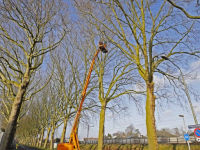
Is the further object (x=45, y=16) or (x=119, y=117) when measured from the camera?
(x=119, y=117)

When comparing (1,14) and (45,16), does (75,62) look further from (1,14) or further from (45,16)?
(1,14)

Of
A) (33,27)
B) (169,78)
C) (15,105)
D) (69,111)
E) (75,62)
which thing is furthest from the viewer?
(69,111)

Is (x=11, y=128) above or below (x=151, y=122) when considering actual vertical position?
below

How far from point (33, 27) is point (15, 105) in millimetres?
4504

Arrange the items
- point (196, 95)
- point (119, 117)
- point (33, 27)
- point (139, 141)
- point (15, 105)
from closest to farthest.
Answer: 1. point (15, 105)
2. point (196, 95)
3. point (33, 27)
4. point (119, 117)
5. point (139, 141)

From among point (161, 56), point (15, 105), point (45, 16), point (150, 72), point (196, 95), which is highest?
point (45, 16)

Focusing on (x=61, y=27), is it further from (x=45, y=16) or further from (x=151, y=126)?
(x=151, y=126)

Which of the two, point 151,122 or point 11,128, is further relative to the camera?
point 11,128

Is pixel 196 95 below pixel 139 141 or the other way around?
the other way around

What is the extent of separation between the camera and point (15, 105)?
7691 millimetres

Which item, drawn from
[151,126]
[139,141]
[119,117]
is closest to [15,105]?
[151,126]

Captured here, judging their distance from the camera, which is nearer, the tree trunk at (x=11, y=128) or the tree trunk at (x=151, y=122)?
the tree trunk at (x=151, y=122)

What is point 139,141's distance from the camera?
83.9 ft

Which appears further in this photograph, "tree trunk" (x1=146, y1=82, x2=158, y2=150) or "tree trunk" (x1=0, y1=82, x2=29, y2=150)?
"tree trunk" (x1=0, y1=82, x2=29, y2=150)
